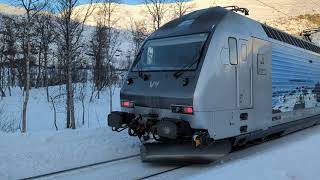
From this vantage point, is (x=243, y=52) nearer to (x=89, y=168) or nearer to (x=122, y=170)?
(x=122, y=170)

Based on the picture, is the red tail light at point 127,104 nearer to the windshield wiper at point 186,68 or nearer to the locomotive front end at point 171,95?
the locomotive front end at point 171,95

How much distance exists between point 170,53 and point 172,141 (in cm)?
181

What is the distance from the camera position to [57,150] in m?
10.7

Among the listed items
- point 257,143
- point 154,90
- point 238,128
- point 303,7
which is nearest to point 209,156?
point 238,128

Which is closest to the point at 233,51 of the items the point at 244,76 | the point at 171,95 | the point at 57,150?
the point at 244,76

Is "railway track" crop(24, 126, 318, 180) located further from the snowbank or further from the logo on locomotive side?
the logo on locomotive side

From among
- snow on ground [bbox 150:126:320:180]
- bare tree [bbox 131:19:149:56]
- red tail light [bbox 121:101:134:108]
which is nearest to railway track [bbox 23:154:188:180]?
snow on ground [bbox 150:126:320:180]

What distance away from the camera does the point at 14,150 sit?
411 inches

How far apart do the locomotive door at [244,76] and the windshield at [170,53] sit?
1.10 m

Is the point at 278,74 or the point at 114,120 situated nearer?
the point at 114,120

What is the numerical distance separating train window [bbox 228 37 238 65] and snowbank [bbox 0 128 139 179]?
312cm

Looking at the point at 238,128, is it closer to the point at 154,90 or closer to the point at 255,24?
the point at 154,90

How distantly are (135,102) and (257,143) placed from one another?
4006 millimetres

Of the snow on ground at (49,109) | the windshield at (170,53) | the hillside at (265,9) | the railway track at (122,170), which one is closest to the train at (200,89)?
the windshield at (170,53)
